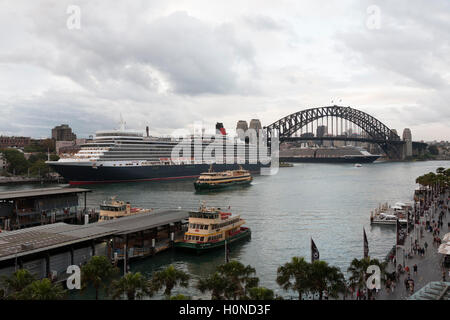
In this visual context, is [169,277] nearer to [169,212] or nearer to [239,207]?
[169,212]

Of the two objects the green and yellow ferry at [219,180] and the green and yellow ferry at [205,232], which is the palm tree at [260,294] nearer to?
the green and yellow ferry at [205,232]

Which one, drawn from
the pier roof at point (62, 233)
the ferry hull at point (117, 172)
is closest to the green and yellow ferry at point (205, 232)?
the pier roof at point (62, 233)

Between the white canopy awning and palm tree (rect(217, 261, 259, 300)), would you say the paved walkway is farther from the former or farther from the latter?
palm tree (rect(217, 261, 259, 300))

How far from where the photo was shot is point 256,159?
124000 mm

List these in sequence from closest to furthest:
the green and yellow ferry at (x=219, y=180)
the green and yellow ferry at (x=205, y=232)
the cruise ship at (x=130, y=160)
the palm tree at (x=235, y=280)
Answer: the palm tree at (x=235, y=280) < the green and yellow ferry at (x=205, y=232) < the green and yellow ferry at (x=219, y=180) < the cruise ship at (x=130, y=160)

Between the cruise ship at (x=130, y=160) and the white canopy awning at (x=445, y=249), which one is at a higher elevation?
the cruise ship at (x=130, y=160)

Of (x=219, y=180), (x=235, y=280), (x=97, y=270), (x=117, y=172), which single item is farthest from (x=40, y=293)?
(x=117, y=172)

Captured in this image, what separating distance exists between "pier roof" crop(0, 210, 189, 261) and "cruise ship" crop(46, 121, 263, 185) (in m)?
45.4

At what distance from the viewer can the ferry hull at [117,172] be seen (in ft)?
233

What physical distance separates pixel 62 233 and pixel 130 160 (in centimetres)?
5832

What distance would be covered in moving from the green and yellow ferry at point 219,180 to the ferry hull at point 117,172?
50.1 feet

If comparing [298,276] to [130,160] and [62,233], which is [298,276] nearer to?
[62,233]

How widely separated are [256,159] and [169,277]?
357 ft
